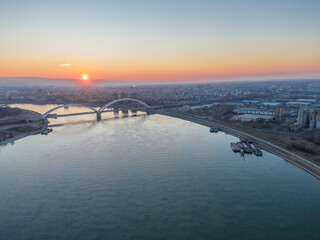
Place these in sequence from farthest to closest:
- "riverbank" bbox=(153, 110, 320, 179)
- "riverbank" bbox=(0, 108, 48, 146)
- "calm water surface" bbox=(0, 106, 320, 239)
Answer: "riverbank" bbox=(0, 108, 48, 146)
"riverbank" bbox=(153, 110, 320, 179)
"calm water surface" bbox=(0, 106, 320, 239)

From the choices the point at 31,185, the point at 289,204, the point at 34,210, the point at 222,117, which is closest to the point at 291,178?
the point at 289,204

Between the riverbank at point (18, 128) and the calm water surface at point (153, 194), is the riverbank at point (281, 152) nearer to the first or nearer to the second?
the calm water surface at point (153, 194)

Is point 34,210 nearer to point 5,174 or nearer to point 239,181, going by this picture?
point 5,174

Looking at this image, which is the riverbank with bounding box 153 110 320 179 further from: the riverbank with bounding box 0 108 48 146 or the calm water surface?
the riverbank with bounding box 0 108 48 146

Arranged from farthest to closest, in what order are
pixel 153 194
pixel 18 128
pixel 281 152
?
pixel 18 128 < pixel 281 152 < pixel 153 194

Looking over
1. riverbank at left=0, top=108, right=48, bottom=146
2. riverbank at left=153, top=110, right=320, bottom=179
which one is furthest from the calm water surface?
riverbank at left=0, top=108, right=48, bottom=146

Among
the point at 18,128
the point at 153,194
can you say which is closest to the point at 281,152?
the point at 153,194

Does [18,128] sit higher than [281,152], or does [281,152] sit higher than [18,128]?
[18,128]

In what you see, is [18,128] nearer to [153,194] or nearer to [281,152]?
[153,194]

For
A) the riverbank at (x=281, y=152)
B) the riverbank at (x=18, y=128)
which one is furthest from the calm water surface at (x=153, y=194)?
the riverbank at (x=18, y=128)
